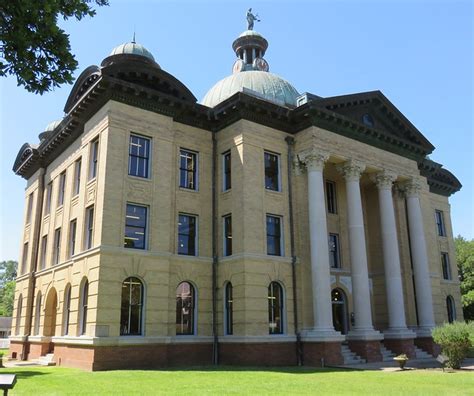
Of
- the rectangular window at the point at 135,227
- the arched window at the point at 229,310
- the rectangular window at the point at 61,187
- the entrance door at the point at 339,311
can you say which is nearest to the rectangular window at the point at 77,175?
the rectangular window at the point at 61,187

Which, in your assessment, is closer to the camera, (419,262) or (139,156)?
(139,156)

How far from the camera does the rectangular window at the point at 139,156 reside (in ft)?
73.4

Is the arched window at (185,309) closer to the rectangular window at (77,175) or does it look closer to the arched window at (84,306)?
the arched window at (84,306)

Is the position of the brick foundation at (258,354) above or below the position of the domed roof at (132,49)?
below

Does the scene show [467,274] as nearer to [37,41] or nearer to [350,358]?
[350,358]

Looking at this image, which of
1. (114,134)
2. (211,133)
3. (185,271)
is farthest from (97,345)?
(211,133)

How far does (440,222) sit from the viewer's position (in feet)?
127

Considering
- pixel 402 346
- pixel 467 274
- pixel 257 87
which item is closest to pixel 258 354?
pixel 402 346

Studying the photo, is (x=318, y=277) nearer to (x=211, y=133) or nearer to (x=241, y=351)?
(x=241, y=351)

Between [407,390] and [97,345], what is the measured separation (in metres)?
11.8

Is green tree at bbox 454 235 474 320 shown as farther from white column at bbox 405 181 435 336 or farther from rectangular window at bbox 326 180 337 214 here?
rectangular window at bbox 326 180 337 214

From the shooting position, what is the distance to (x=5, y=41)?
850 centimetres

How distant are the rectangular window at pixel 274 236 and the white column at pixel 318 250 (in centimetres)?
164

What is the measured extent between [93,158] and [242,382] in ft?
44.1
